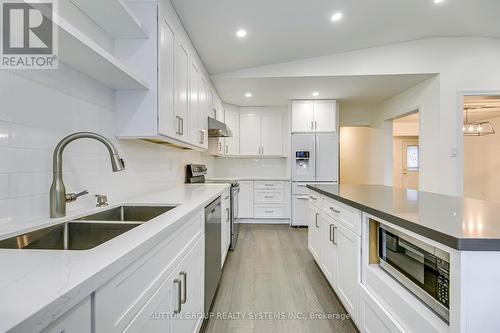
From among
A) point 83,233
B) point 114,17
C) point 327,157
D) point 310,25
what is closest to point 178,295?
point 83,233

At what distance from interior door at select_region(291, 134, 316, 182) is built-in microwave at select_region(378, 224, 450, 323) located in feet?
10.0

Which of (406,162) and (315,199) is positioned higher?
(406,162)

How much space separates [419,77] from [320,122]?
5.20 ft

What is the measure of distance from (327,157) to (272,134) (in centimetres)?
122

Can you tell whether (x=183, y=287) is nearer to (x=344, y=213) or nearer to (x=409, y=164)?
(x=344, y=213)

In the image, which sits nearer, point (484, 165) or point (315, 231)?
point (315, 231)

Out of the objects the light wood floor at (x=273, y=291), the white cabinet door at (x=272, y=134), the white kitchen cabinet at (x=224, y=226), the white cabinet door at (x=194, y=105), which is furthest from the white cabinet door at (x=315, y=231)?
the white cabinet door at (x=272, y=134)

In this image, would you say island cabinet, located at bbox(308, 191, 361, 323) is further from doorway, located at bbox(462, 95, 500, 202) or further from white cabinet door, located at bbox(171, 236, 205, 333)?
doorway, located at bbox(462, 95, 500, 202)

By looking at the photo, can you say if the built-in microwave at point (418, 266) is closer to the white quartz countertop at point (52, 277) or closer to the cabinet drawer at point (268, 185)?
the white quartz countertop at point (52, 277)

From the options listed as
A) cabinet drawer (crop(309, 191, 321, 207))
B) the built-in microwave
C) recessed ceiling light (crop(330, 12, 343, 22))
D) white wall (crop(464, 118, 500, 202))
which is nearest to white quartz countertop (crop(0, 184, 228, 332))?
the built-in microwave

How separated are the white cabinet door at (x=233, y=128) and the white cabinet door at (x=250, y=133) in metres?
0.08

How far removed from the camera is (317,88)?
12.7ft

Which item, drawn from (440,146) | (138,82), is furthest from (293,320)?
(440,146)

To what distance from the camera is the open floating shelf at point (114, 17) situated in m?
1.24
